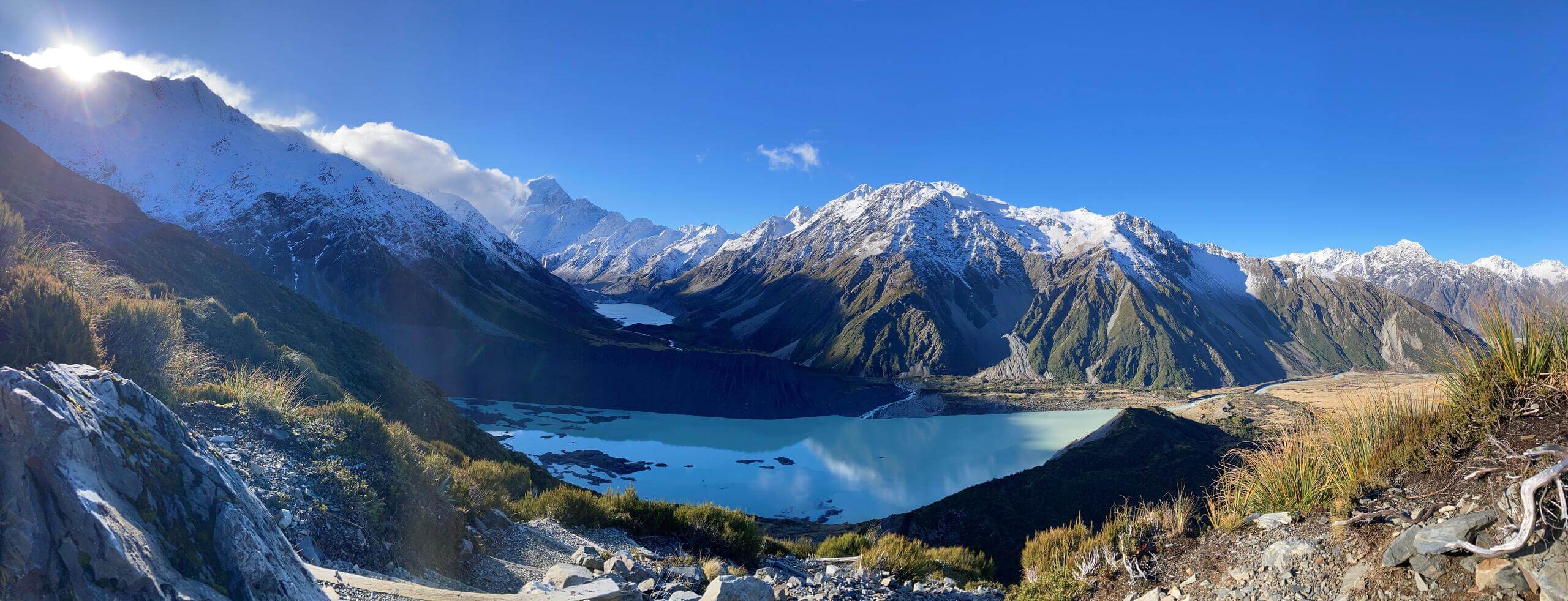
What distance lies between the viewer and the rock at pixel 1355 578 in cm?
Result: 393

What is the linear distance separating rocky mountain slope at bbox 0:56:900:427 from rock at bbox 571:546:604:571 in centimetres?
7975

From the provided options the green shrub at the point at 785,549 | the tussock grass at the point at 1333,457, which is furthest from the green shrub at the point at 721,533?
the tussock grass at the point at 1333,457

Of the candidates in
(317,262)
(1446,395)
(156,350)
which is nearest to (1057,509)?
(1446,395)

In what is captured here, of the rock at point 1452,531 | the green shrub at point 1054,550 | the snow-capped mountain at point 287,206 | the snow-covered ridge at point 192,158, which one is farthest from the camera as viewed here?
the snow-covered ridge at point 192,158

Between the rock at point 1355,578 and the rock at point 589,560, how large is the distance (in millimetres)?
6252

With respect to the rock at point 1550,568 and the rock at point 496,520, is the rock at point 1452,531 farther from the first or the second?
the rock at point 496,520

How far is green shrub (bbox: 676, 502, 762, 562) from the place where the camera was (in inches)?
350

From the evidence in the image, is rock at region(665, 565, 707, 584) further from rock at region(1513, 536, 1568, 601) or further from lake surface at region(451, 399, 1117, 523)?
lake surface at region(451, 399, 1117, 523)

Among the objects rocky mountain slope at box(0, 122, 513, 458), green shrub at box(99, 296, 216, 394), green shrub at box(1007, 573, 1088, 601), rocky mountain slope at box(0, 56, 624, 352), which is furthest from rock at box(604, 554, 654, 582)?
rocky mountain slope at box(0, 56, 624, 352)

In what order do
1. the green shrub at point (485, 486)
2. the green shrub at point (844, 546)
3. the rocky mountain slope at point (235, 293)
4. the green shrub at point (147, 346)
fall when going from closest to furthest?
the green shrub at point (485, 486)
the green shrub at point (147, 346)
the green shrub at point (844, 546)
the rocky mountain slope at point (235, 293)

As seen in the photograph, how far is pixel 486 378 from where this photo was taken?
283ft

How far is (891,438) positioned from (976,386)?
53277 millimetres

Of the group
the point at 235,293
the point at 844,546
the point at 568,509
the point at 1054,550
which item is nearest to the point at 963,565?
the point at 844,546

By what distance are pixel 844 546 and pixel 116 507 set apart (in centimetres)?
952
